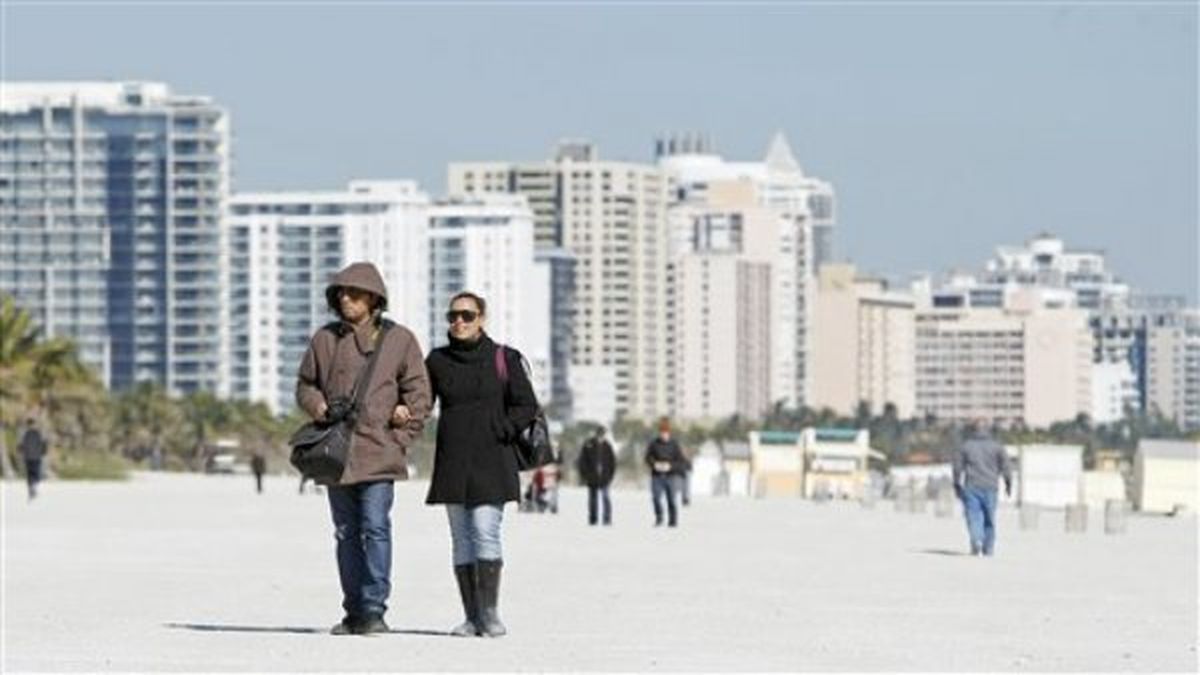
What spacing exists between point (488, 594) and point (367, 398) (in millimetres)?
1057

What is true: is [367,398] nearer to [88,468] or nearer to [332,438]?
[332,438]

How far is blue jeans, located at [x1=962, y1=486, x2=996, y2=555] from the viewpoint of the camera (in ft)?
107

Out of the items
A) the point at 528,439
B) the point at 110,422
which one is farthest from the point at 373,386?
the point at 110,422

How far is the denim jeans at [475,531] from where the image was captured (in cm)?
1770

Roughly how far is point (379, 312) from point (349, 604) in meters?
1.22

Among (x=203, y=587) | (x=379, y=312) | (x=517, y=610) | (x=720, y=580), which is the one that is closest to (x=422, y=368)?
(x=379, y=312)

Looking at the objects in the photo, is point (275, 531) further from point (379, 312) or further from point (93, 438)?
point (93, 438)

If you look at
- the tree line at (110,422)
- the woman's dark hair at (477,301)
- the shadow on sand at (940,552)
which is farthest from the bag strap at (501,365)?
the tree line at (110,422)

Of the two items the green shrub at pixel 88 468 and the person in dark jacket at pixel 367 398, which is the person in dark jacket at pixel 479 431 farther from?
the green shrub at pixel 88 468

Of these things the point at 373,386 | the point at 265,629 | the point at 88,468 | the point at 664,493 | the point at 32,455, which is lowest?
the point at 88,468

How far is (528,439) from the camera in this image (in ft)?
58.0

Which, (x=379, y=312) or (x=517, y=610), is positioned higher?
(x=379, y=312)

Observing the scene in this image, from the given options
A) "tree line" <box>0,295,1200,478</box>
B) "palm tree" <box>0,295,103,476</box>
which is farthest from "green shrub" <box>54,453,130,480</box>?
"palm tree" <box>0,295,103,476</box>

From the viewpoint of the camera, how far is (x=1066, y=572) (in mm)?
29219
